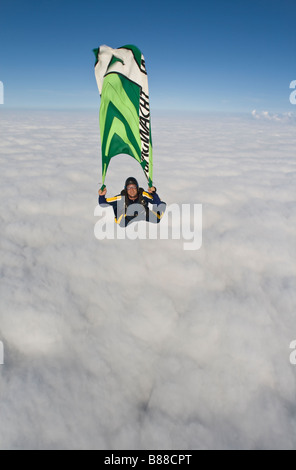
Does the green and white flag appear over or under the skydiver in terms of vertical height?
over

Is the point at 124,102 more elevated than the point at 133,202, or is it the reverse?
the point at 124,102

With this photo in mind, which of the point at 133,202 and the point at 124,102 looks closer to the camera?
the point at 124,102

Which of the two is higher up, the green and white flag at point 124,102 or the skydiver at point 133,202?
the green and white flag at point 124,102

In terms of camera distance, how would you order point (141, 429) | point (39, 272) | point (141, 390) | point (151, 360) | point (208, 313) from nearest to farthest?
point (141, 429)
point (141, 390)
point (151, 360)
point (208, 313)
point (39, 272)

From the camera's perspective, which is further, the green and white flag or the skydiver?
the skydiver

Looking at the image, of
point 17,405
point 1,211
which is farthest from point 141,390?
point 1,211

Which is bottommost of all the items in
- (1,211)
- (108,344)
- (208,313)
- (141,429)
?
(141,429)

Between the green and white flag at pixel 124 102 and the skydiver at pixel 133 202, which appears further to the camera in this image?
the skydiver at pixel 133 202

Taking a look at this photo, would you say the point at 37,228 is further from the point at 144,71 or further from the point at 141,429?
the point at 141,429
